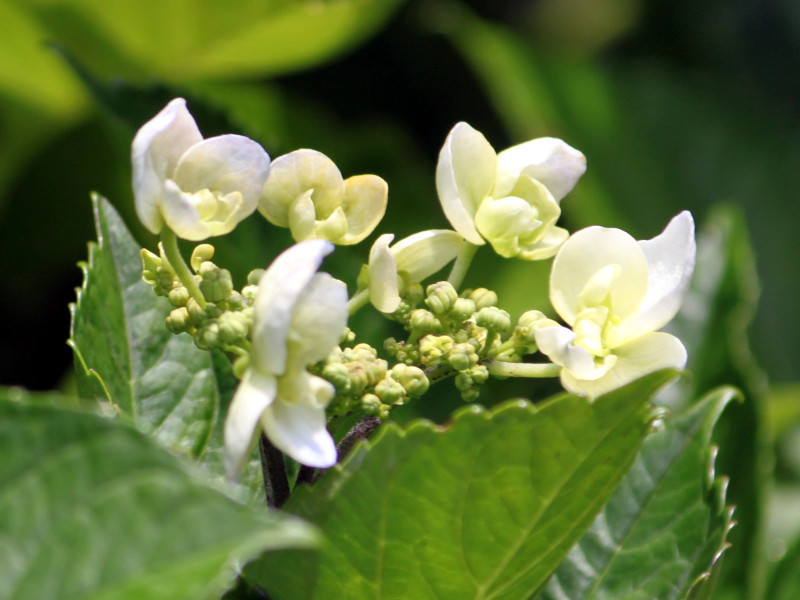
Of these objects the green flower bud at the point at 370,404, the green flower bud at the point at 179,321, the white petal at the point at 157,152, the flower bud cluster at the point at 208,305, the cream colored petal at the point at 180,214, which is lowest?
the green flower bud at the point at 370,404

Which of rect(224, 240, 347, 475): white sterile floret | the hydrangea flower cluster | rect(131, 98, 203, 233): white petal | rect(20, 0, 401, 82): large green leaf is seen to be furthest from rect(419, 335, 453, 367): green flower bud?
rect(20, 0, 401, 82): large green leaf

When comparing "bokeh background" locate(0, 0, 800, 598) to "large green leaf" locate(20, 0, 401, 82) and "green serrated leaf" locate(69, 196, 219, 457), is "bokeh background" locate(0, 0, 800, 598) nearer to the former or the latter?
"large green leaf" locate(20, 0, 401, 82)

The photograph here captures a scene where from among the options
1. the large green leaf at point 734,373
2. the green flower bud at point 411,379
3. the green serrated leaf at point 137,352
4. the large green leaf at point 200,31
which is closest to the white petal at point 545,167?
the green flower bud at point 411,379

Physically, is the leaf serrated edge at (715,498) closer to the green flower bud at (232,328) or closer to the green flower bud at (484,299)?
the green flower bud at (484,299)

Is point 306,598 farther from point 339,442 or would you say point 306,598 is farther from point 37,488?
point 37,488

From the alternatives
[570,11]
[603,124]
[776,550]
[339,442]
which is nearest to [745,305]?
[776,550]
